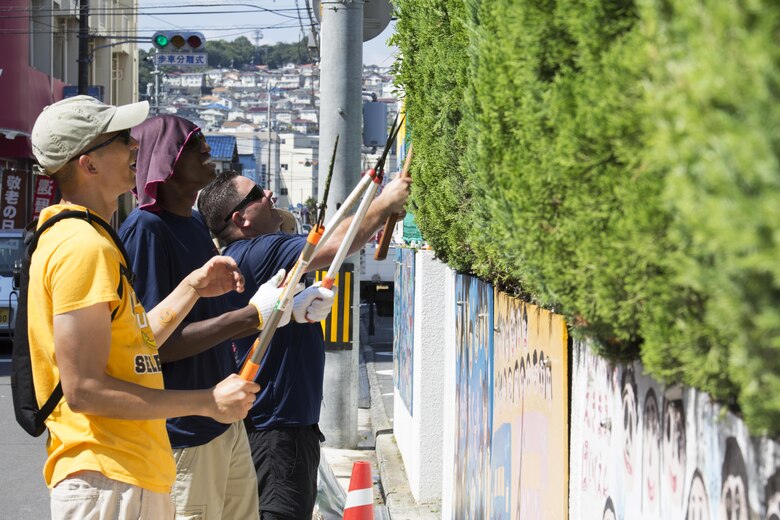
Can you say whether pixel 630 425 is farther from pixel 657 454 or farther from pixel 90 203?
pixel 90 203

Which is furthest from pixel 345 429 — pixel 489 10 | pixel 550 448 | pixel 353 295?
pixel 489 10

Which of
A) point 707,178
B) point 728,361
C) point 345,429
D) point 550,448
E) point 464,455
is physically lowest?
point 345,429

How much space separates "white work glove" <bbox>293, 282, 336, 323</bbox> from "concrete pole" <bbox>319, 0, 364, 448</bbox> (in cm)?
524

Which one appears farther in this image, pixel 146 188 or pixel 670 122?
pixel 146 188

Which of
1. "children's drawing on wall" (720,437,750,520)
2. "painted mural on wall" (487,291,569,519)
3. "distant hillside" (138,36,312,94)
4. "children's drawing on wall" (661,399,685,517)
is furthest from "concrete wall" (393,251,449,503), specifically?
"distant hillside" (138,36,312,94)

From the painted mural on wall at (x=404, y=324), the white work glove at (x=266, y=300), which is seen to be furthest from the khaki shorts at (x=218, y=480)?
the painted mural on wall at (x=404, y=324)

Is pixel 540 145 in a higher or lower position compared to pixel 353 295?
higher

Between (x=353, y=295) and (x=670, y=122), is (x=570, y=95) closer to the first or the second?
(x=670, y=122)

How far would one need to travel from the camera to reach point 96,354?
9.05 feet

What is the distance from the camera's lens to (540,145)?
2.26 metres

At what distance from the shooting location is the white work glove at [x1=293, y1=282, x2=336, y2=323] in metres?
3.97

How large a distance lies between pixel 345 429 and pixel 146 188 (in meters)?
5.74

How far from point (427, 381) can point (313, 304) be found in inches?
129

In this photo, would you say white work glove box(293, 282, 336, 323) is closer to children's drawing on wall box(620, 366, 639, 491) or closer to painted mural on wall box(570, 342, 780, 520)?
painted mural on wall box(570, 342, 780, 520)
